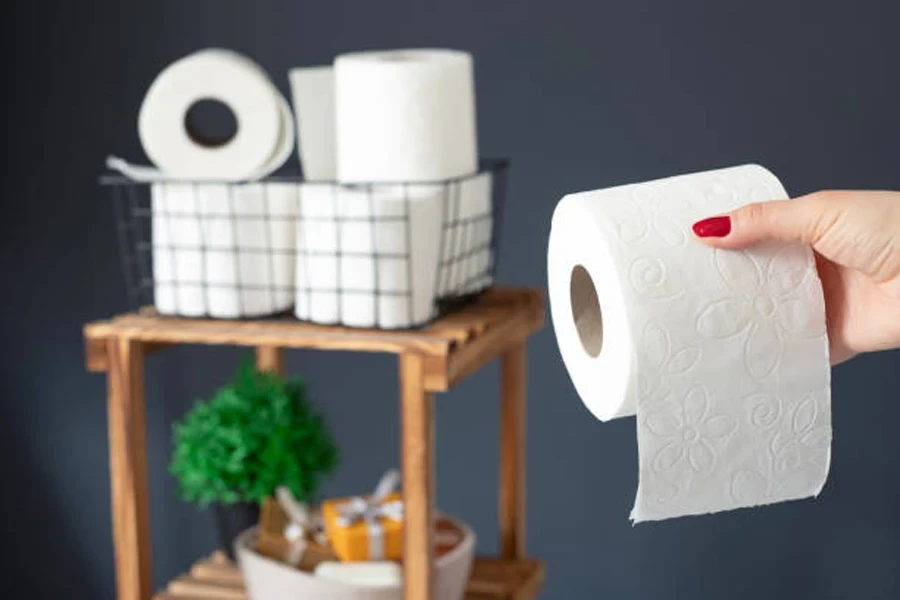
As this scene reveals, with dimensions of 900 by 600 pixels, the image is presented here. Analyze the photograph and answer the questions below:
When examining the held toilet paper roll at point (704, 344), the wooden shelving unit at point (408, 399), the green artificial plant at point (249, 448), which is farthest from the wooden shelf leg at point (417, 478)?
the held toilet paper roll at point (704, 344)

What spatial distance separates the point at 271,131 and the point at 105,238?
62 cm

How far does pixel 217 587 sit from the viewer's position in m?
Result: 1.69

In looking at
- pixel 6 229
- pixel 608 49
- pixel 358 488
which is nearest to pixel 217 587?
pixel 358 488

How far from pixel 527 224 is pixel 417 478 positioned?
22.4 inches

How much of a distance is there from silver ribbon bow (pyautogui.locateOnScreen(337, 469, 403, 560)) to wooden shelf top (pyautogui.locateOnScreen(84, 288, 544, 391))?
20 cm

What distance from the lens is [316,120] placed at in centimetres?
156

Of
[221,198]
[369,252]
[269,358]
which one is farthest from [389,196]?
[269,358]

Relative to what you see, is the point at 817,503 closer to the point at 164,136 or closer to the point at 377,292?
the point at 377,292

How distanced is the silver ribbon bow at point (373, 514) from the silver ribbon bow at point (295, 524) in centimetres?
5

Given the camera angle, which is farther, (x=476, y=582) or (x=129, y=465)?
(x=476, y=582)

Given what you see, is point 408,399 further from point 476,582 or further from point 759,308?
point 759,308

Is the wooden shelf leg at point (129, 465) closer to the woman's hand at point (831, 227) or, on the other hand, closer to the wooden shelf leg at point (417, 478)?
the wooden shelf leg at point (417, 478)

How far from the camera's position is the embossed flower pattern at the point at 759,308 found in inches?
36.9

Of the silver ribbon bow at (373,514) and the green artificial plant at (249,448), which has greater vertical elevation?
the green artificial plant at (249,448)
